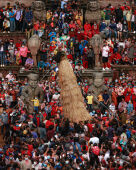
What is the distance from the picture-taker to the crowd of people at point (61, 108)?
1072 inches

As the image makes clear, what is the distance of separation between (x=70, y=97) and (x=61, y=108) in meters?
0.72

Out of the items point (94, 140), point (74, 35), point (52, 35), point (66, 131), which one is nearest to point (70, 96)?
point (66, 131)

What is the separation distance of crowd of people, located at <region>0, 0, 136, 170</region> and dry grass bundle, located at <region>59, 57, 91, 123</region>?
0.44 metres

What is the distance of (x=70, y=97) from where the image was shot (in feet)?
109

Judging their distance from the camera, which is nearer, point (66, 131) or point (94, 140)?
point (94, 140)

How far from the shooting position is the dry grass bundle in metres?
32.7

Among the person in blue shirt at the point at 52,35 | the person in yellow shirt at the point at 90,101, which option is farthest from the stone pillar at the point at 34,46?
the person in yellow shirt at the point at 90,101

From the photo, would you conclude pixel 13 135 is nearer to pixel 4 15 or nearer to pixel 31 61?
pixel 31 61

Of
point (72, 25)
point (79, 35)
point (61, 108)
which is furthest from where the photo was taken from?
point (72, 25)

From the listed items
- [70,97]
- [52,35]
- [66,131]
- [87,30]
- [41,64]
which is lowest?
[66,131]

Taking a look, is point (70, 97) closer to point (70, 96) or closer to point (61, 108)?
point (70, 96)

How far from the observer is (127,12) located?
139 ft

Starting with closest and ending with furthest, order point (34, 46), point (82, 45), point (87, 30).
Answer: point (34, 46)
point (82, 45)
point (87, 30)

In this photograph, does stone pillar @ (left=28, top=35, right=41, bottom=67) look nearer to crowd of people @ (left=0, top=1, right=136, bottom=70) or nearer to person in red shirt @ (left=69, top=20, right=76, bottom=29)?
crowd of people @ (left=0, top=1, right=136, bottom=70)
